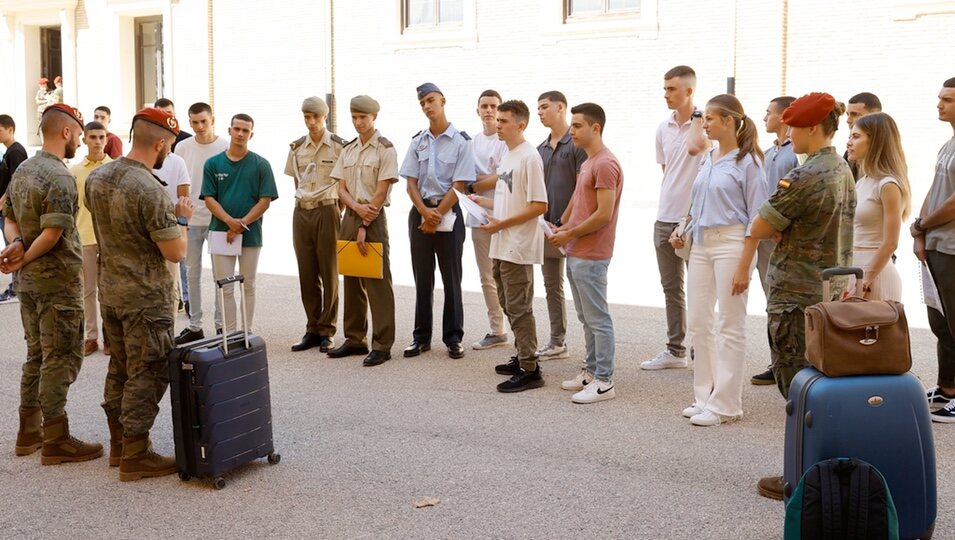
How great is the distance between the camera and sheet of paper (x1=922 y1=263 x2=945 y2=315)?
21.4ft

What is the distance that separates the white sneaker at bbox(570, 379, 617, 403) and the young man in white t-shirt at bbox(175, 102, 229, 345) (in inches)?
149

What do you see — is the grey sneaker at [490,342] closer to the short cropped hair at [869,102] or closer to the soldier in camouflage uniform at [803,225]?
the short cropped hair at [869,102]

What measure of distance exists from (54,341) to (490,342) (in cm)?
397

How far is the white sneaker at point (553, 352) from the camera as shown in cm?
841

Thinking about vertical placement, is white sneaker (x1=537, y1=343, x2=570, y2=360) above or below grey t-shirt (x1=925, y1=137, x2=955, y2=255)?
below

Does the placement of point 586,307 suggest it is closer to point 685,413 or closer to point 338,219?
point 685,413

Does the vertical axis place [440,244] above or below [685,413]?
above

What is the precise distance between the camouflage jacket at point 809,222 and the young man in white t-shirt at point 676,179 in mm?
2225

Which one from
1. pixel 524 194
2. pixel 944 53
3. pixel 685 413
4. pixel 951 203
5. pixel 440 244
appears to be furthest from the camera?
pixel 944 53

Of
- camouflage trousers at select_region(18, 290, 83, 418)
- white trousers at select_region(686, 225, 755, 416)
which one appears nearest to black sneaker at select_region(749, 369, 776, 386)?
white trousers at select_region(686, 225, 755, 416)

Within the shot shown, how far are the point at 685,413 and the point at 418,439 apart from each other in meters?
1.71

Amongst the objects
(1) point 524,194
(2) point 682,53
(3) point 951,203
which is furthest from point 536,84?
(3) point 951,203

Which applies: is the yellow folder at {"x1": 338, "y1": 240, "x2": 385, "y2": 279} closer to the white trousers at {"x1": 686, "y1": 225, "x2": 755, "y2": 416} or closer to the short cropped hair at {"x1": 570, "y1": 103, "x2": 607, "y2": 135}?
the short cropped hair at {"x1": 570, "y1": 103, "x2": 607, "y2": 135}

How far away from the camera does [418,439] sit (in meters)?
6.22
